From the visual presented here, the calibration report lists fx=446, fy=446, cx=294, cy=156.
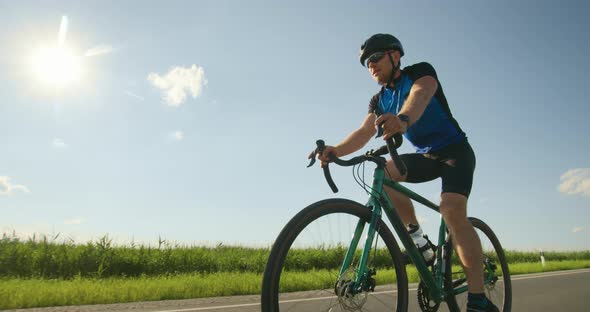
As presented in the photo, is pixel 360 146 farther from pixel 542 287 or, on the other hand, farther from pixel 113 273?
pixel 113 273

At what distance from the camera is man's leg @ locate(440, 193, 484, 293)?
3348 millimetres

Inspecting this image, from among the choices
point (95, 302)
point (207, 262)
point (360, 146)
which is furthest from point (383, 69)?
point (207, 262)

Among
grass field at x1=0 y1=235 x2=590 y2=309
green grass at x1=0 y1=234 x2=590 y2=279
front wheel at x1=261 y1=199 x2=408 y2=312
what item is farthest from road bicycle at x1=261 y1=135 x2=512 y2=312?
green grass at x1=0 y1=234 x2=590 y2=279

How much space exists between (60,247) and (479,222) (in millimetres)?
13150

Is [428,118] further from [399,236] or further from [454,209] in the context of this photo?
[399,236]

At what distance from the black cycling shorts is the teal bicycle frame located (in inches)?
7.3

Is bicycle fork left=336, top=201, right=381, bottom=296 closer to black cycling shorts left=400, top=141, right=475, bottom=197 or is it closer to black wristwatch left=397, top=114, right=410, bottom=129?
black wristwatch left=397, top=114, right=410, bottom=129

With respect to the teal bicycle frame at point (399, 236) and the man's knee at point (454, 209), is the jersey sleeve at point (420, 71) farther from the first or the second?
the man's knee at point (454, 209)

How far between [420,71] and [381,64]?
1.04 ft

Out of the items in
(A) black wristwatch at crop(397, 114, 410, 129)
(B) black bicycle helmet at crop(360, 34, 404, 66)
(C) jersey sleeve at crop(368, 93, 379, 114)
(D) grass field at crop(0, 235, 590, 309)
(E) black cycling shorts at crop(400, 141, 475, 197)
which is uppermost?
(B) black bicycle helmet at crop(360, 34, 404, 66)

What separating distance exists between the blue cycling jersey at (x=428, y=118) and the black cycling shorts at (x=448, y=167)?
0.06 m

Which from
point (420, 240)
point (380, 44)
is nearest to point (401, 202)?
point (420, 240)

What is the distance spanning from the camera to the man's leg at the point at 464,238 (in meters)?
3.35

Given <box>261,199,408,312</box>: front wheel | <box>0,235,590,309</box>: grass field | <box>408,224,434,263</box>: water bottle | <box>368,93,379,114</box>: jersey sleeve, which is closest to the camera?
<box>261,199,408,312</box>: front wheel
